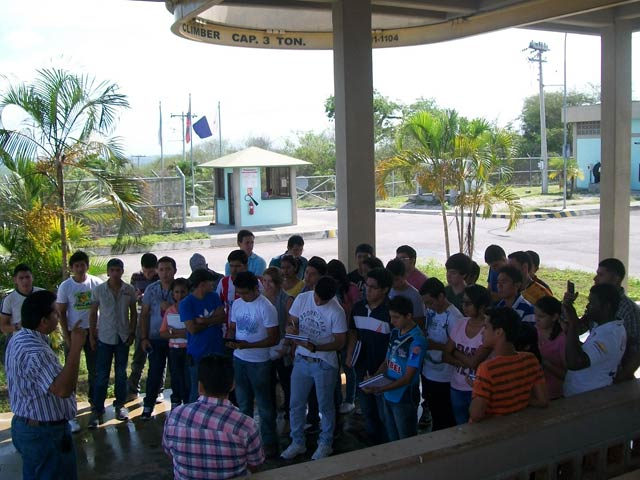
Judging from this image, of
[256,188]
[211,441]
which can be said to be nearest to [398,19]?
[211,441]

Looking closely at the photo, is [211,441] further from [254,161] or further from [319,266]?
[254,161]

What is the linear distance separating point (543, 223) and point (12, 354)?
1023 inches

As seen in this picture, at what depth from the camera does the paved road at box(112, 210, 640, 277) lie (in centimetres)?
1970

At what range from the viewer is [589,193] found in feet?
133

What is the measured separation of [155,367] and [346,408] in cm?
208

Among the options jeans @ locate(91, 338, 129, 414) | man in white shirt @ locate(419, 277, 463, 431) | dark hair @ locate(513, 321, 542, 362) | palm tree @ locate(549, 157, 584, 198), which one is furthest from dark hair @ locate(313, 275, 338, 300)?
palm tree @ locate(549, 157, 584, 198)

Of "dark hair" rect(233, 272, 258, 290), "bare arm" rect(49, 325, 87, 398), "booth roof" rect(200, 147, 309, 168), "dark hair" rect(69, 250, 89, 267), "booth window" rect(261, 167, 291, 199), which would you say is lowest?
"bare arm" rect(49, 325, 87, 398)

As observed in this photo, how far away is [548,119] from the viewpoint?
68625mm

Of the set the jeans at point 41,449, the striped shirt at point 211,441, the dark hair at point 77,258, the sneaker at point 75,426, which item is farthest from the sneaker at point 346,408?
the striped shirt at point 211,441

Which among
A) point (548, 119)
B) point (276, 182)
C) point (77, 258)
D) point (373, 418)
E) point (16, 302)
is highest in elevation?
point (548, 119)

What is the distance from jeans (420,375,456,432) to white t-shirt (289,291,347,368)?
847mm

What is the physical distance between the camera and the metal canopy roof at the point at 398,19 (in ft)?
33.6

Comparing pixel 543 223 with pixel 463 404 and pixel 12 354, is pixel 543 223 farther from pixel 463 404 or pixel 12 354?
pixel 12 354

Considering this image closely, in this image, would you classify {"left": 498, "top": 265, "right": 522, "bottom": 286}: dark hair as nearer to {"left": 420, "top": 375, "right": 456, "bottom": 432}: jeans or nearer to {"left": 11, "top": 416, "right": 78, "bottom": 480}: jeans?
{"left": 420, "top": 375, "right": 456, "bottom": 432}: jeans
